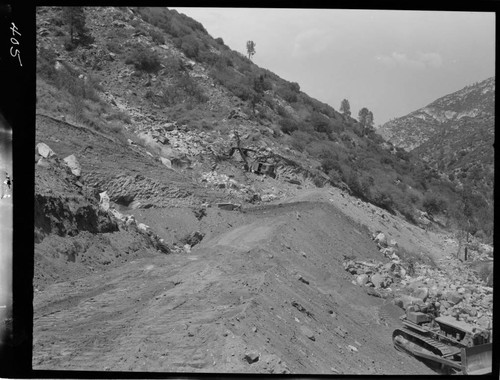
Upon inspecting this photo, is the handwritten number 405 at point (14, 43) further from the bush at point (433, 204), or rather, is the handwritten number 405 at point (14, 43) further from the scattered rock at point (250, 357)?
the bush at point (433, 204)

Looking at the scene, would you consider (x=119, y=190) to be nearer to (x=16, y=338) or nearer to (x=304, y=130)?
(x=16, y=338)

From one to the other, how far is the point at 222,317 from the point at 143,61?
9.90m

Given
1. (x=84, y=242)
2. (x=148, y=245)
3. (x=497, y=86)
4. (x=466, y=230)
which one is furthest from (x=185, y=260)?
(x=466, y=230)

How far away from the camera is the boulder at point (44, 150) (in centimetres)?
756

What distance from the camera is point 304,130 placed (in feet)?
45.9

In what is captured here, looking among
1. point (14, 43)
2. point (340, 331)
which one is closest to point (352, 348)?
point (340, 331)

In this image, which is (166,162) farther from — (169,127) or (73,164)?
(73,164)

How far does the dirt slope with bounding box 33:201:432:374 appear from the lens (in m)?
5.29

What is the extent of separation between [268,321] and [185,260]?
83.1 inches

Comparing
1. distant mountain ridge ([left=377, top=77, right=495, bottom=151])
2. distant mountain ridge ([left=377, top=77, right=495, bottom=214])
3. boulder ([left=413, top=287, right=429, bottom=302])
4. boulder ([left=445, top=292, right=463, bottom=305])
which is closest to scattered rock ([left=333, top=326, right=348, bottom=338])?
boulder ([left=413, top=287, right=429, bottom=302])

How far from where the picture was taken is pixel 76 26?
13039 millimetres

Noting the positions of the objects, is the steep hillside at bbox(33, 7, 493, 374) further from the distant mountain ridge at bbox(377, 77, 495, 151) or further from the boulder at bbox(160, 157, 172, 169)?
the distant mountain ridge at bbox(377, 77, 495, 151)

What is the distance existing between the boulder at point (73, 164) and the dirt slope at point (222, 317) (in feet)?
7.40

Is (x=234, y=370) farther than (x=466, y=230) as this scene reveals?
No
